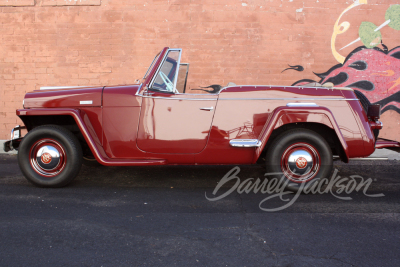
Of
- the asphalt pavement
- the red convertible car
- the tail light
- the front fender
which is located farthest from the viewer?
the tail light

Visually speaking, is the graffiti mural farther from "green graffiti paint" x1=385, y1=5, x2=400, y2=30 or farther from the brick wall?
the brick wall

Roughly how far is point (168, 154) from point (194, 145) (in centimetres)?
33

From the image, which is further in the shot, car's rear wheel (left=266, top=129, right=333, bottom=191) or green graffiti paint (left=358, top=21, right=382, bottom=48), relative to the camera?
green graffiti paint (left=358, top=21, right=382, bottom=48)

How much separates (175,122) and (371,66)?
5.59m

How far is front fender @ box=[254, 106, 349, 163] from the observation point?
3.46 m

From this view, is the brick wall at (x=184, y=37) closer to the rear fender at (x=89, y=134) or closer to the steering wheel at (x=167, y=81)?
the steering wheel at (x=167, y=81)

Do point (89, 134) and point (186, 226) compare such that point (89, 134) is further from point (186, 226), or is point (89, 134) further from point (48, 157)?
point (186, 226)

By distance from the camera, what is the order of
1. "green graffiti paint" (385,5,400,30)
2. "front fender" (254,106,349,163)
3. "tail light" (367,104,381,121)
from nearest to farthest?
"front fender" (254,106,349,163)
"tail light" (367,104,381,121)
"green graffiti paint" (385,5,400,30)

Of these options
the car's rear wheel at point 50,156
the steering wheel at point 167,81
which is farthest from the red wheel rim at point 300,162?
the car's rear wheel at point 50,156

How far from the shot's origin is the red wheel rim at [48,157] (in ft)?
12.0

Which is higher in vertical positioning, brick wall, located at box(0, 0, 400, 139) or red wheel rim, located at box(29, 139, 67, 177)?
brick wall, located at box(0, 0, 400, 139)

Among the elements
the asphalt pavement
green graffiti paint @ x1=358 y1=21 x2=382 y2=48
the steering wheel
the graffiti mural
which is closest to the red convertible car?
the steering wheel

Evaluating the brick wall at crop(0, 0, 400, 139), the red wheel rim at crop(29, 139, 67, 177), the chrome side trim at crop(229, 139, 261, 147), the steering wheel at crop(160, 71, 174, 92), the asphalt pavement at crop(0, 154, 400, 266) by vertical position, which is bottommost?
the asphalt pavement at crop(0, 154, 400, 266)

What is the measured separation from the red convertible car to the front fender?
2cm
